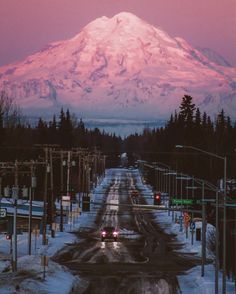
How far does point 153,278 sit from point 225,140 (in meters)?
136

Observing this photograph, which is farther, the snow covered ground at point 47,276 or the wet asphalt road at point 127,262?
the wet asphalt road at point 127,262

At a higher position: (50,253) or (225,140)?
(225,140)

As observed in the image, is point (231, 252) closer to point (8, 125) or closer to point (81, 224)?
point (81, 224)

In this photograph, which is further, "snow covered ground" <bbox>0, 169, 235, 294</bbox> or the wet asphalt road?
the wet asphalt road

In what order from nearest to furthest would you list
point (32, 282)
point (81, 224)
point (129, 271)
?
point (32, 282) < point (129, 271) < point (81, 224)

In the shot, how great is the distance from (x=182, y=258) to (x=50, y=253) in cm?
1183

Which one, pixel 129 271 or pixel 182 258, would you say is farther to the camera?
pixel 182 258

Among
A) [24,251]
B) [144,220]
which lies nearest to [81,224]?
[144,220]

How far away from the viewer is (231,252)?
6588cm

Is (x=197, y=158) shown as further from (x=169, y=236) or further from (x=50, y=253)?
(x=50, y=253)

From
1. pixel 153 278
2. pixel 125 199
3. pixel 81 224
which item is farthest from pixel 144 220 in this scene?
pixel 153 278

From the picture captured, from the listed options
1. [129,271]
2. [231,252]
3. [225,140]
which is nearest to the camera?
[129,271]

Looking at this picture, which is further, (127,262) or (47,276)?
(127,262)

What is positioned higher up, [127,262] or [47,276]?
[47,276]
